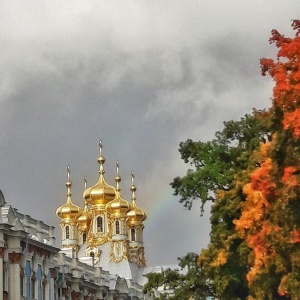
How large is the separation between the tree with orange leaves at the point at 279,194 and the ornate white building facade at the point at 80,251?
2188 centimetres

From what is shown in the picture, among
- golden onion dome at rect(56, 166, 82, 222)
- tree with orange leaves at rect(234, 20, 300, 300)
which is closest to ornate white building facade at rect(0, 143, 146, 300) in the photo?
golden onion dome at rect(56, 166, 82, 222)

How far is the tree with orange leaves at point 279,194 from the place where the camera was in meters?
29.0

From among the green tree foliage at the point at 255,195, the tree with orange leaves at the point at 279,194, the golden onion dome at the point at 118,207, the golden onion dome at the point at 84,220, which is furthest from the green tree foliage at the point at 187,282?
the golden onion dome at the point at 84,220

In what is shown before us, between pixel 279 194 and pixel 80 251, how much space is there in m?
75.8

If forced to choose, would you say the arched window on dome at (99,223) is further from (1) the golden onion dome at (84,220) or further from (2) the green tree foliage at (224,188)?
(2) the green tree foliage at (224,188)

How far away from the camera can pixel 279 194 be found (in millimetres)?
29531

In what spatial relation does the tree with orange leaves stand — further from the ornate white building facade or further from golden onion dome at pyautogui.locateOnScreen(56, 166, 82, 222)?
golden onion dome at pyautogui.locateOnScreen(56, 166, 82, 222)

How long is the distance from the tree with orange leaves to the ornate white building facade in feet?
71.8

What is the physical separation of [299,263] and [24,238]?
26.3 meters

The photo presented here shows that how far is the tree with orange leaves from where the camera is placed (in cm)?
2897

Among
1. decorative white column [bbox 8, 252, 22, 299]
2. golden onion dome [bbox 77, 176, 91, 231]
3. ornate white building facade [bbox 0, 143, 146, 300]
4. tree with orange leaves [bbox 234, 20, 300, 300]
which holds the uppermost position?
golden onion dome [bbox 77, 176, 91, 231]

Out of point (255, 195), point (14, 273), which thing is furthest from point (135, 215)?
point (255, 195)

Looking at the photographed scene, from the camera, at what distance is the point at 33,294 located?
184 ft

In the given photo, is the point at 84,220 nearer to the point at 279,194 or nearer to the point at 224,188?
the point at 224,188
